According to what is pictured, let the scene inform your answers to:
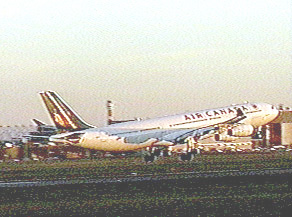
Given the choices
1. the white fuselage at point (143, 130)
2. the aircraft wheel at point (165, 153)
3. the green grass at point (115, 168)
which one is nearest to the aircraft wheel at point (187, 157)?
the white fuselage at point (143, 130)

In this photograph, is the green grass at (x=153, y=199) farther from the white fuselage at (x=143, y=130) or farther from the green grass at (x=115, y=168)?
the white fuselage at (x=143, y=130)

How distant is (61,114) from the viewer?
71.0 meters

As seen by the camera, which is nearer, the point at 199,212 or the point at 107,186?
the point at 199,212

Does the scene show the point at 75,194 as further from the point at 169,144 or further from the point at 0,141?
the point at 0,141

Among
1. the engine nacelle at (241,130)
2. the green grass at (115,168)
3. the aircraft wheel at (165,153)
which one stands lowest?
the green grass at (115,168)

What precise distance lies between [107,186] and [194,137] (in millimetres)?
38727

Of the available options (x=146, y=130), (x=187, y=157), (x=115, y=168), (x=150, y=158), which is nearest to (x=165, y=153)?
(x=146, y=130)

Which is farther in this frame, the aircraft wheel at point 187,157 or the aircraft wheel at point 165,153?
the aircraft wheel at point 165,153

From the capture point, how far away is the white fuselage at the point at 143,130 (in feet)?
229

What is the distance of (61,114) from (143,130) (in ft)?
29.2

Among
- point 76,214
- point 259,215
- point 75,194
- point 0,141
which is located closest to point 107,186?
point 75,194

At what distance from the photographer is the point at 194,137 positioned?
70312mm

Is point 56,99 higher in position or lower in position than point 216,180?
higher

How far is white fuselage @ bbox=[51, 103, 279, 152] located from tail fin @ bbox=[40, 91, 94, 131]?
1.49m
